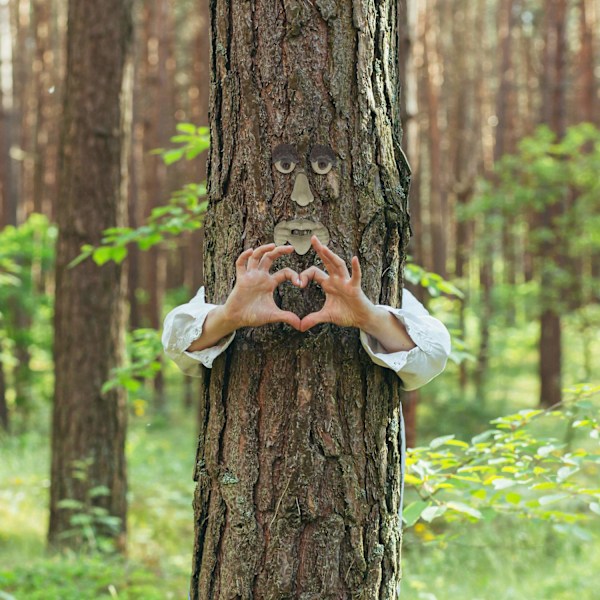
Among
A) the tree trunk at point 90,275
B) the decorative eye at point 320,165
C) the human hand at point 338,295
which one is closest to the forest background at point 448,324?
the tree trunk at point 90,275

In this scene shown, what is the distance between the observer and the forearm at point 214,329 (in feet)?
6.97

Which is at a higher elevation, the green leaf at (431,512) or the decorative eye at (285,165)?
the decorative eye at (285,165)

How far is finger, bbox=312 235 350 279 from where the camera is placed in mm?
2039

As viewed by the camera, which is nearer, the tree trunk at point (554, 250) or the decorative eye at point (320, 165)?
the decorative eye at point (320, 165)

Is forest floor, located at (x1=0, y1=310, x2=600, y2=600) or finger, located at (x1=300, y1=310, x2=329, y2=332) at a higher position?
finger, located at (x1=300, y1=310, x2=329, y2=332)

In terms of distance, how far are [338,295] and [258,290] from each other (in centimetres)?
23

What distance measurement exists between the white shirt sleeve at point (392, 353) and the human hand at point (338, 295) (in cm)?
7

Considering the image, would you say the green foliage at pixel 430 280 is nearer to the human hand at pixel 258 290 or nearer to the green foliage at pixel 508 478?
the green foliage at pixel 508 478

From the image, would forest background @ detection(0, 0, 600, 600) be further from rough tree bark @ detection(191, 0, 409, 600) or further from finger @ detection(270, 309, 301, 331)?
finger @ detection(270, 309, 301, 331)

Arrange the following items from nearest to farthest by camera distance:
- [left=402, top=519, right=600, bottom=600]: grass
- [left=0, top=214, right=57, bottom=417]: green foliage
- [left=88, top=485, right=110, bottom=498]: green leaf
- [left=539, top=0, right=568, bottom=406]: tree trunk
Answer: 1. [left=402, top=519, right=600, bottom=600]: grass
2. [left=88, top=485, right=110, bottom=498]: green leaf
3. [left=0, top=214, right=57, bottom=417]: green foliage
4. [left=539, top=0, right=568, bottom=406]: tree trunk

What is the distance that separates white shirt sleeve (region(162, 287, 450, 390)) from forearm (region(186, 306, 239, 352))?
0.01 meters

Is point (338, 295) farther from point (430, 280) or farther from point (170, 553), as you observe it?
point (170, 553)

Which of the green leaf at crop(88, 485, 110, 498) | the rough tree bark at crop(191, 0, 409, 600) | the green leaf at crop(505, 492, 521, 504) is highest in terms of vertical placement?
the rough tree bark at crop(191, 0, 409, 600)

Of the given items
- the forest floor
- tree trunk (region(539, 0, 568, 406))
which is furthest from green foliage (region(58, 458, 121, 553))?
tree trunk (region(539, 0, 568, 406))
